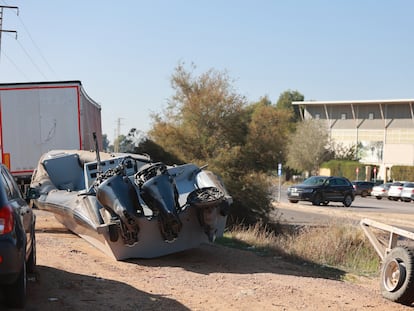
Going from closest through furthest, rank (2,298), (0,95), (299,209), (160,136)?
(2,298) → (0,95) → (160,136) → (299,209)

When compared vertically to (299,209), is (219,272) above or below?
above

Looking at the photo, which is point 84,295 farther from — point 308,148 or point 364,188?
point 308,148

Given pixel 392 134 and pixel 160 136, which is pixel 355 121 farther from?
pixel 160 136

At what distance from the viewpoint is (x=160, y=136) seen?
2497cm

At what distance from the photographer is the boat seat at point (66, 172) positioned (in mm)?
12898

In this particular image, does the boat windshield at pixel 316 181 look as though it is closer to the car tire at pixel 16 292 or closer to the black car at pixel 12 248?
the black car at pixel 12 248

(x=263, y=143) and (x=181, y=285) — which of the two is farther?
(x=263, y=143)

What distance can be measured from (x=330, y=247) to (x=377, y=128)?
62.7 meters

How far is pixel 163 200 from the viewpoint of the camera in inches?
377

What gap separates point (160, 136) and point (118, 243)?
51.4ft

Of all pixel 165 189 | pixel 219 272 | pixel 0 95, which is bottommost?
pixel 219 272

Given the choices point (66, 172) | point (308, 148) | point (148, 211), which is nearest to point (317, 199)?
point (66, 172)

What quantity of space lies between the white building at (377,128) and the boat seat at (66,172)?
202 ft

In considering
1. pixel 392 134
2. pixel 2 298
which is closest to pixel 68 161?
pixel 2 298
